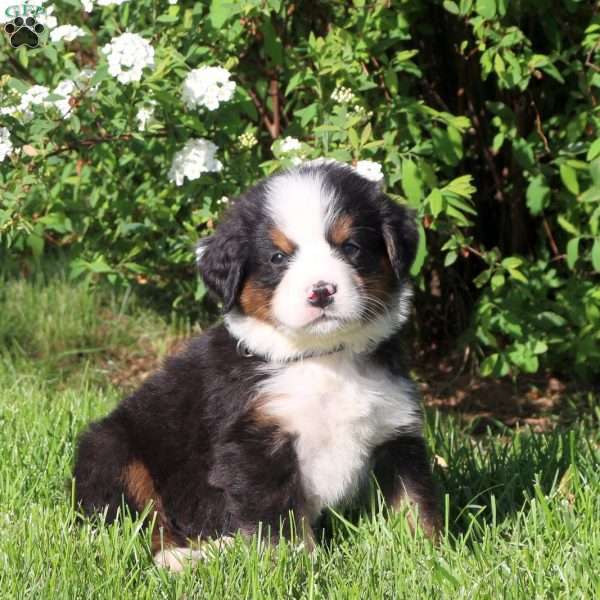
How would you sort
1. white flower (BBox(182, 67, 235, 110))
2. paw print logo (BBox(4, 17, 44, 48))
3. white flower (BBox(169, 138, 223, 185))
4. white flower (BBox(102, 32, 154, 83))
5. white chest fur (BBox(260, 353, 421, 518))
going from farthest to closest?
1. paw print logo (BBox(4, 17, 44, 48))
2. white flower (BBox(169, 138, 223, 185))
3. white flower (BBox(182, 67, 235, 110))
4. white flower (BBox(102, 32, 154, 83))
5. white chest fur (BBox(260, 353, 421, 518))

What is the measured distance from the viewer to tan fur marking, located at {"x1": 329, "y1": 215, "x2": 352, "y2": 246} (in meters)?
3.78

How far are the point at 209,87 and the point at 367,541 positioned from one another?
2.17 m

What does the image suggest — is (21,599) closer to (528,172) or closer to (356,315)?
(356,315)

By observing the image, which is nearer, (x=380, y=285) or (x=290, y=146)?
(x=380, y=285)

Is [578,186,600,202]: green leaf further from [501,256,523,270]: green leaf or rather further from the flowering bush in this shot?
[501,256,523,270]: green leaf

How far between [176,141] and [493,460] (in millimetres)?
2059

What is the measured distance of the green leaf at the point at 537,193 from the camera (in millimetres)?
5684

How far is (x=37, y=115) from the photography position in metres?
5.05

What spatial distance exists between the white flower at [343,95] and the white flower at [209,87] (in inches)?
18.0

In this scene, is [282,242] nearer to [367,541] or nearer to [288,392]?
[288,392]

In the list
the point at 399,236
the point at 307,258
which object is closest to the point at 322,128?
the point at 399,236

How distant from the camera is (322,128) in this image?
4863 mm

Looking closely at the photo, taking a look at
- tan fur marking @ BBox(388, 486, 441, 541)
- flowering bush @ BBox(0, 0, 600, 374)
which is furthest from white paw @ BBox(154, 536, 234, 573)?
flowering bush @ BBox(0, 0, 600, 374)

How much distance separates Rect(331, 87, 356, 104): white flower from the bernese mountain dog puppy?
0.94 meters
